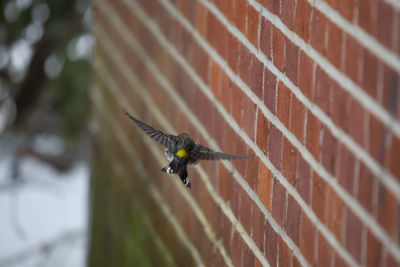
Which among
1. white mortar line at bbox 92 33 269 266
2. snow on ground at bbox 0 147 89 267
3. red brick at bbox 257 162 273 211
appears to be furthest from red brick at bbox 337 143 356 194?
snow on ground at bbox 0 147 89 267

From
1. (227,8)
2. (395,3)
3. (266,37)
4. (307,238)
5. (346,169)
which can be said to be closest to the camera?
(395,3)

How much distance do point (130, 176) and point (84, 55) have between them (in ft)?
14.3

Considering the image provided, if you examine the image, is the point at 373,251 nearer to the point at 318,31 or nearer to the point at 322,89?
the point at 322,89

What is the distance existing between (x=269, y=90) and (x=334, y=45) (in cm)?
40

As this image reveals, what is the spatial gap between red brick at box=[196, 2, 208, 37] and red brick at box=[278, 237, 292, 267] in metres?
0.92

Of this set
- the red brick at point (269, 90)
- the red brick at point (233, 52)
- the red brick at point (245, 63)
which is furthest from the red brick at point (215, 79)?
the red brick at point (269, 90)

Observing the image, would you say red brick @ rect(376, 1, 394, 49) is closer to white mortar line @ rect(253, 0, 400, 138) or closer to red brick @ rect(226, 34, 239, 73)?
white mortar line @ rect(253, 0, 400, 138)

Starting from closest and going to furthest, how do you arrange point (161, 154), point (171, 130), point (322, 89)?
point (322, 89) → point (171, 130) → point (161, 154)

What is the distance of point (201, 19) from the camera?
2.46m

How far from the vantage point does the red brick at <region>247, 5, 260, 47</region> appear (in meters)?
1.91

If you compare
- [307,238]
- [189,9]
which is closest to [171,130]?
[189,9]

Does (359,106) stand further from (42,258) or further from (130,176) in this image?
(42,258)

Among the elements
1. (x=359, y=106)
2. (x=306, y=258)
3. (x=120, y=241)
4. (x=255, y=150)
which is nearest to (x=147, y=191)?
(x=120, y=241)

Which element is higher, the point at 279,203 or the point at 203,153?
the point at 203,153
